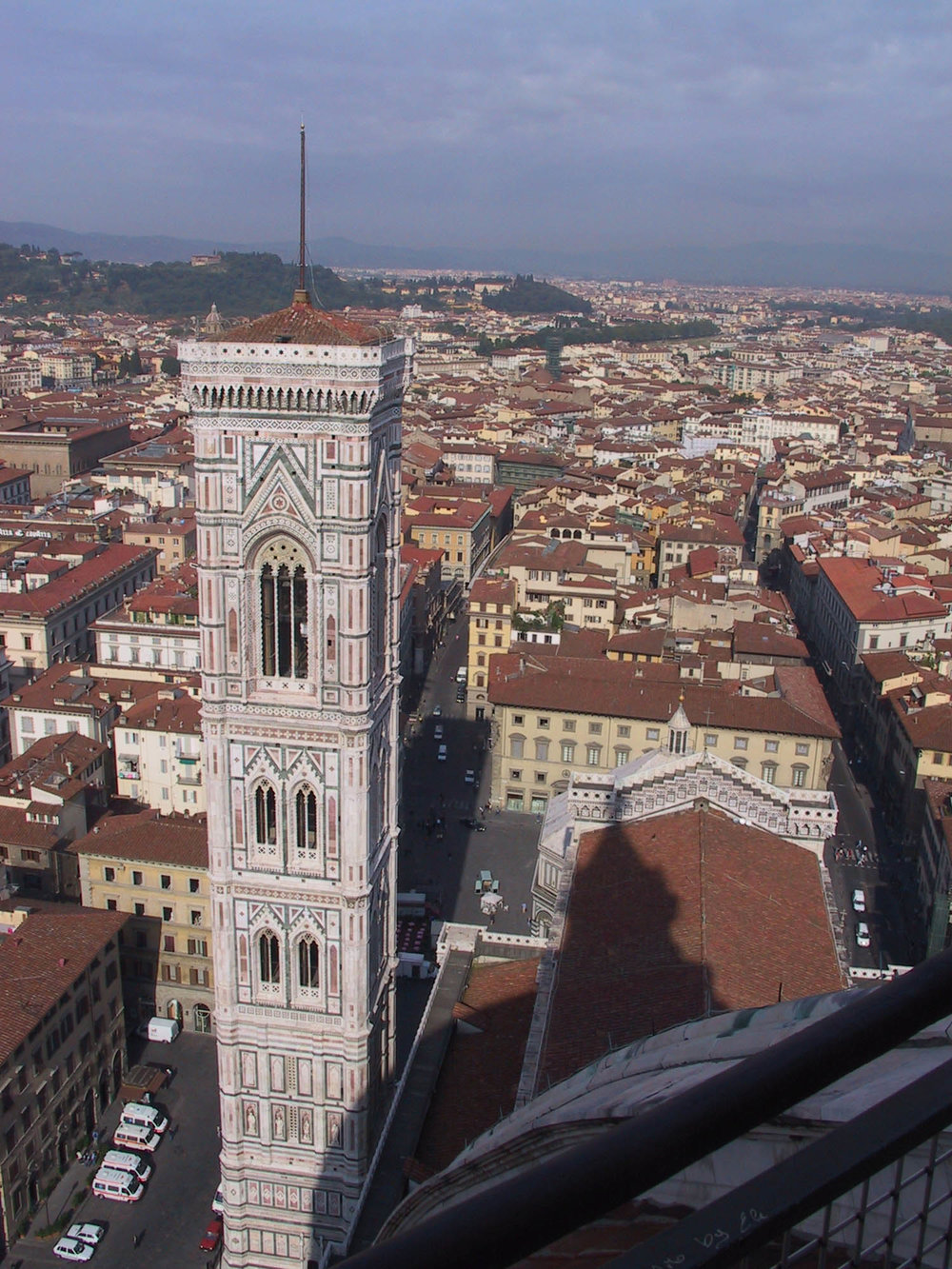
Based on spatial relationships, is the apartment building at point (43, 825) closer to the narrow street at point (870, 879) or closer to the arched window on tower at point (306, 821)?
the arched window on tower at point (306, 821)

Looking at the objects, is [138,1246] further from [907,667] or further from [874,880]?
[907,667]

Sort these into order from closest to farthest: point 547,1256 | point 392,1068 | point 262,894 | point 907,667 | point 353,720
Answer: point 547,1256 < point 353,720 < point 262,894 < point 392,1068 < point 907,667

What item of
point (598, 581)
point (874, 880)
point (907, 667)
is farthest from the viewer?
point (598, 581)

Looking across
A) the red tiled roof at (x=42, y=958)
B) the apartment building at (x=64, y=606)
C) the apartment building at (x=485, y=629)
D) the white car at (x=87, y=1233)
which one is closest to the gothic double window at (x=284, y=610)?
the red tiled roof at (x=42, y=958)

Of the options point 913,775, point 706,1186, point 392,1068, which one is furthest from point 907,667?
point 706,1186

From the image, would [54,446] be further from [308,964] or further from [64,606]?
[308,964]

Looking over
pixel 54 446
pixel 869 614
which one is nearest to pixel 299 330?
pixel 869 614
